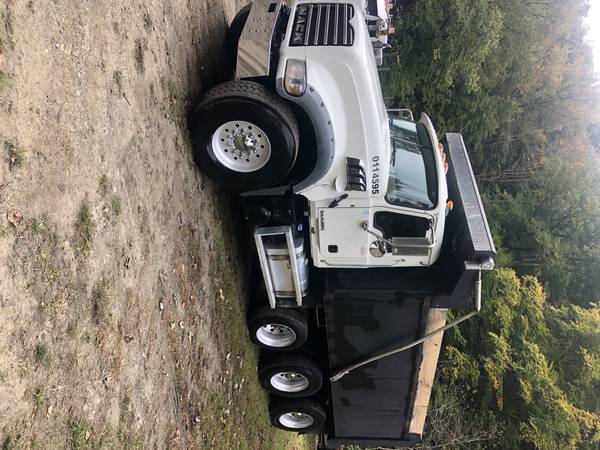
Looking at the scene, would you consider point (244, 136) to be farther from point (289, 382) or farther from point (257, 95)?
point (289, 382)

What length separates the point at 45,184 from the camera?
3008 mm

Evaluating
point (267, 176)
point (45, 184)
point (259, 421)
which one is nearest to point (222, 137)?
point (267, 176)

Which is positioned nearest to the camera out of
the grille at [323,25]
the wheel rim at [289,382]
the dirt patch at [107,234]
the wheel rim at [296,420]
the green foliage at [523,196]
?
the dirt patch at [107,234]

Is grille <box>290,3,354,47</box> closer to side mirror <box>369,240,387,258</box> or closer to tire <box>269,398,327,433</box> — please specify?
side mirror <box>369,240,387,258</box>

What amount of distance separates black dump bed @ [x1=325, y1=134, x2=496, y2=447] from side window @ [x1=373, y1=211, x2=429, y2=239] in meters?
0.41

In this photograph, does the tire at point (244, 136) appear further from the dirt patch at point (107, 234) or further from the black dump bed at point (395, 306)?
the black dump bed at point (395, 306)

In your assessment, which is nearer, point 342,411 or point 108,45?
point 108,45

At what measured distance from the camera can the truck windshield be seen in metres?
5.29

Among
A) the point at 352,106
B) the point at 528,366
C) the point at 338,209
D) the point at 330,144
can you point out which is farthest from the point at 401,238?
the point at 528,366

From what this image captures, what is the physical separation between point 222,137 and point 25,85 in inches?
85.2

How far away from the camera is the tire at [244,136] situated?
15.0 feet

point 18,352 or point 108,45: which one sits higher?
point 108,45

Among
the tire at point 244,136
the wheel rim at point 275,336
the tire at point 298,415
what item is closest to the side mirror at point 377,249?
the tire at point 244,136

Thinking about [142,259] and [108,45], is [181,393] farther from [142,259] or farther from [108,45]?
[108,45]
